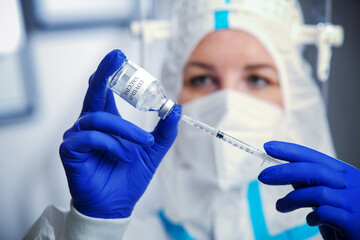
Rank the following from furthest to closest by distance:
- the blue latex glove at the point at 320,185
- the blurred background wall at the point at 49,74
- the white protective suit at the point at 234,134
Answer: the blurred background wall at the point at 49,74 → the white protective suit at the point at 234,134 → the blue latex glove at the point at 320,185

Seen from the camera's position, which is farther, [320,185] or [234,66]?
[234,66]

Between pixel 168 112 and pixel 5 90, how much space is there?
2.93ft

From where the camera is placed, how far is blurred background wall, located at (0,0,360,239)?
1395 millimetres

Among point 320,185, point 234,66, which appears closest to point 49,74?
point 234,66

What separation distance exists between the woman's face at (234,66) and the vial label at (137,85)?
0.49m

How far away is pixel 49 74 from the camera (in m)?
1.46

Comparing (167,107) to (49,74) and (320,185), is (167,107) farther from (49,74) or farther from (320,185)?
(49,74)

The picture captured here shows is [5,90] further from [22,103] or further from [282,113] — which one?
[282,113]

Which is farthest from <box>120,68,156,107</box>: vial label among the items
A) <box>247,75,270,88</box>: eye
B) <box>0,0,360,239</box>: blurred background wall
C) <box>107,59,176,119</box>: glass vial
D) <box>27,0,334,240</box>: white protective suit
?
→ <box>0,0,360,239</box>: blurred background wall

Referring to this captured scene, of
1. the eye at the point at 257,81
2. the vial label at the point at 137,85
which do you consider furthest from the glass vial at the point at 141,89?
the eye at the point at 257,81

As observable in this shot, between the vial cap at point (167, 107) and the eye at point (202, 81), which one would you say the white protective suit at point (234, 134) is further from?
the vial cap at point (167, 107)

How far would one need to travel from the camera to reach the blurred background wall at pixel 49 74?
4.58ft

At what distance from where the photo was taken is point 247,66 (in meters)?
1.21

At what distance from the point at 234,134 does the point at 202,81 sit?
25 cm
